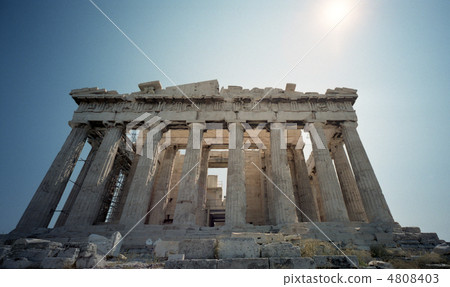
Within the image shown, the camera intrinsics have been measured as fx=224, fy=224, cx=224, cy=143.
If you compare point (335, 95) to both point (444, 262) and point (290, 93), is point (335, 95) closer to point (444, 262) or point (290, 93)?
point (290, 93)

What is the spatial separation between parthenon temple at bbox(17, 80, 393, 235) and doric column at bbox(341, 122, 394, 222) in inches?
1.9

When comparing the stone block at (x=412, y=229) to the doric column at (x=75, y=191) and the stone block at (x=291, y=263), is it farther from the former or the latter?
the doric column at (x=75, y=191)

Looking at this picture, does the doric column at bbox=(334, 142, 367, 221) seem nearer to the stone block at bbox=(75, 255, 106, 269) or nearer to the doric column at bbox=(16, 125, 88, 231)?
the stone block at bbox=(75, 255, 106, 269)

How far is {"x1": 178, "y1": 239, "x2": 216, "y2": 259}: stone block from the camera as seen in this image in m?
4.91

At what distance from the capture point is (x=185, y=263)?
4.31 m

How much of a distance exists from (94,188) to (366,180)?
1504 cm

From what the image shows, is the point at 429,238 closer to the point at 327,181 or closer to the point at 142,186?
the point at 327,181

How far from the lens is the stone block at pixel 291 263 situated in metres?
4.28

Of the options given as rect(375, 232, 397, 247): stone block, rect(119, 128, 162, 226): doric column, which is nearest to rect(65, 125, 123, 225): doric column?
rect(119, 128, 162, 226): doric column

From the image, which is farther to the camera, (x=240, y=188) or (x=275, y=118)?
(x=275, y=118)

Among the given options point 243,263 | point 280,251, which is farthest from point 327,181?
point 243,263

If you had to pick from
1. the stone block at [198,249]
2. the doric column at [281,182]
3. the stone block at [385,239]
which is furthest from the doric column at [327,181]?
the stone block at [198,249]

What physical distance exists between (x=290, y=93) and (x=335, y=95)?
2.91 meters

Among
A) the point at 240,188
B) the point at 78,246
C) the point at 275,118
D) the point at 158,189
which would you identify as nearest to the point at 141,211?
the point at 158,189
